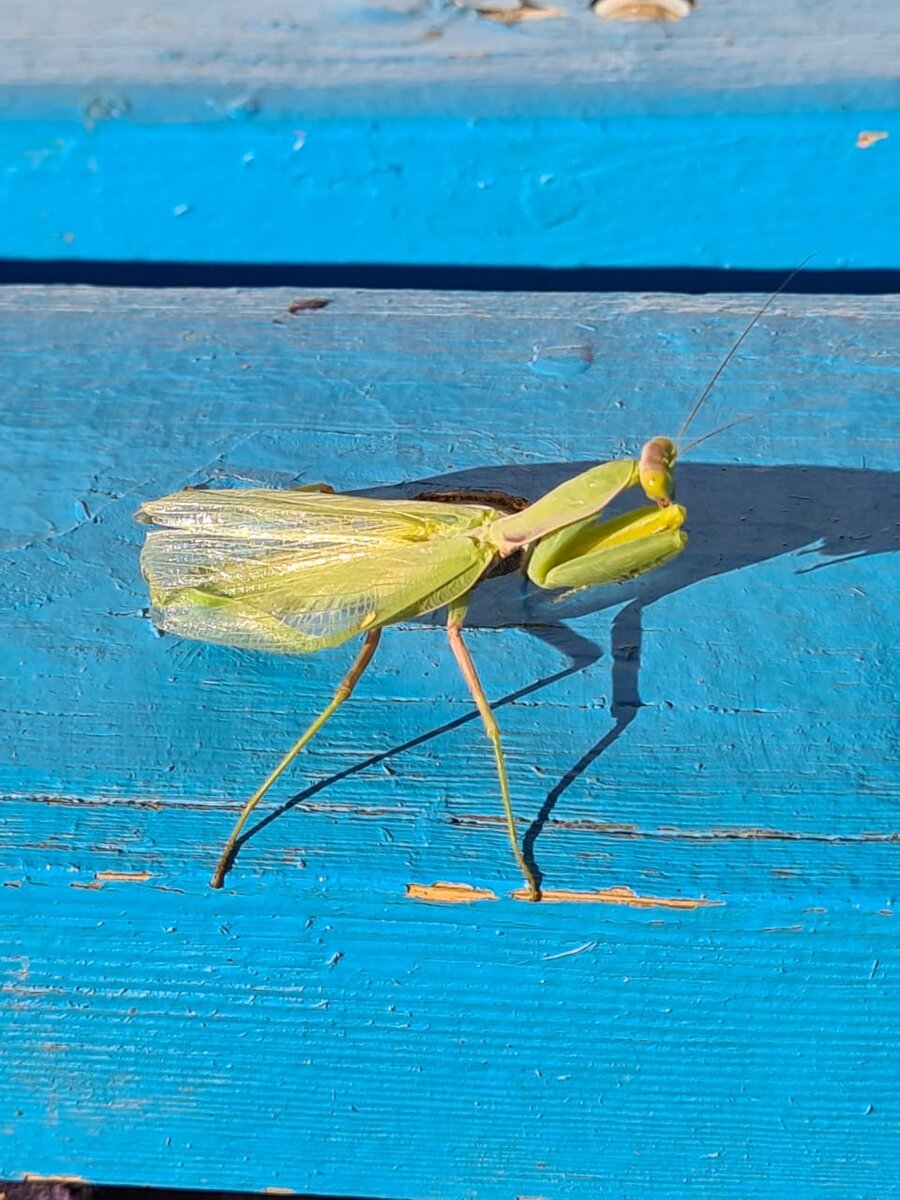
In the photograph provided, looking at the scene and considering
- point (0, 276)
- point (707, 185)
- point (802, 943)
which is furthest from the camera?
point (0, 276)

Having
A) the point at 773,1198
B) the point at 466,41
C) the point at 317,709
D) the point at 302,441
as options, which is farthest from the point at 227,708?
the point at 466,41

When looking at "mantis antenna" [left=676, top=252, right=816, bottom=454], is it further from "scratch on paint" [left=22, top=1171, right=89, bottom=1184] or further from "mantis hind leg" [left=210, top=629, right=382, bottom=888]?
"scratch on paint" [left=22, top=1171, right=89, bottom=1184]

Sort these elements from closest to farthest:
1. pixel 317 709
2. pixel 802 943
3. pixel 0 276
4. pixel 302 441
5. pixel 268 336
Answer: pixel 802 943, pixel 317 709, pixel 302 441, pixel 268 336, pixel 0 276

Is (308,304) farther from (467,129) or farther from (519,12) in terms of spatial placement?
(519,12)

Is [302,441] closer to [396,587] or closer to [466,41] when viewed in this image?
[396,587]

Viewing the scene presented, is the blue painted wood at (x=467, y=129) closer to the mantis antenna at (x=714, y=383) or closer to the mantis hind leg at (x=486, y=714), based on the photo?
the mantis antenna at (x=714, y=383)

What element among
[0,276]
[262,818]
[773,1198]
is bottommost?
[773,1198]

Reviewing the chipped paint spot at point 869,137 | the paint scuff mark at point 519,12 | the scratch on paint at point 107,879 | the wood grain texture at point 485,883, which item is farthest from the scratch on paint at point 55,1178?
the chipped paint spot at point 869,137

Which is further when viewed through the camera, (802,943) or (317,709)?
(317,709)
